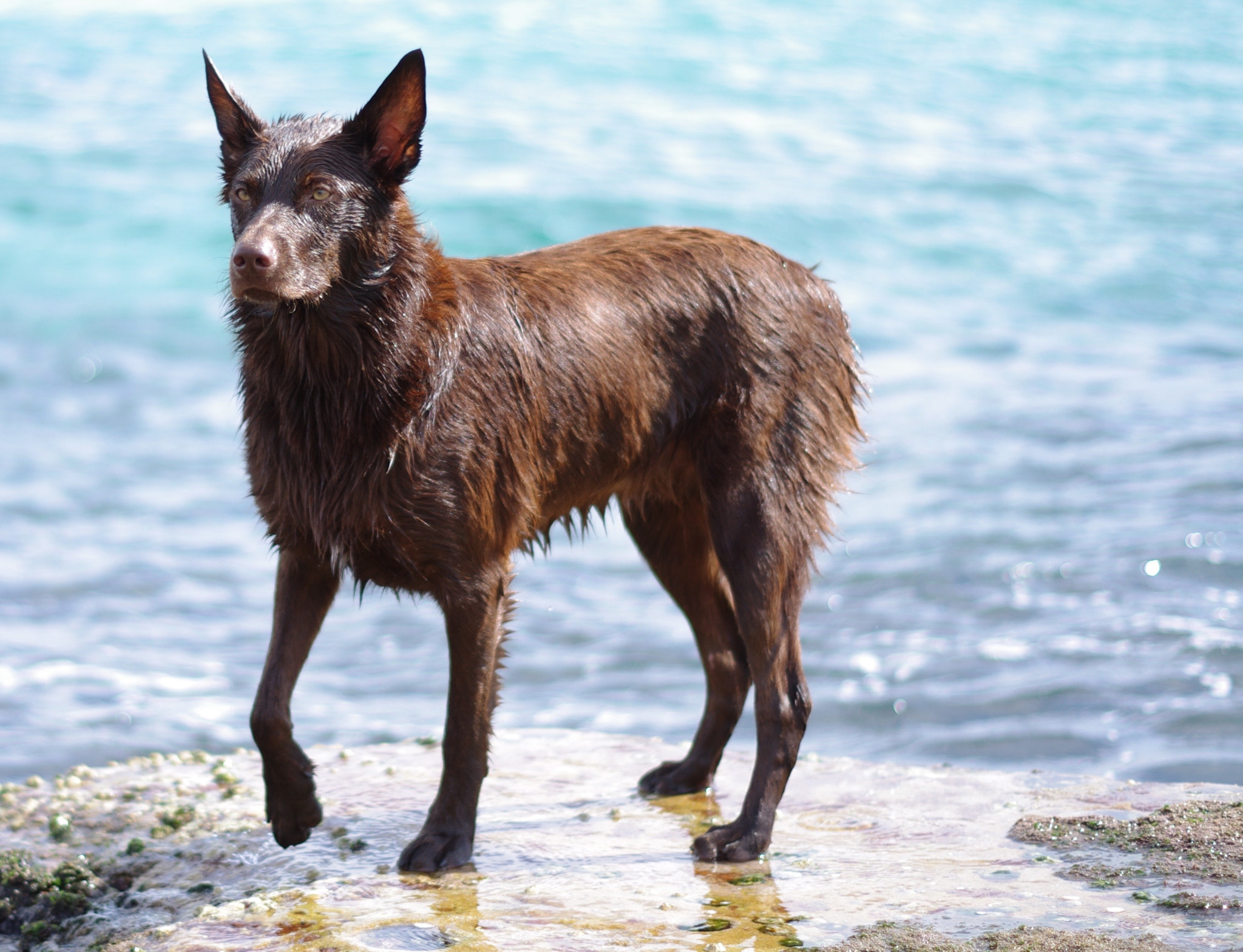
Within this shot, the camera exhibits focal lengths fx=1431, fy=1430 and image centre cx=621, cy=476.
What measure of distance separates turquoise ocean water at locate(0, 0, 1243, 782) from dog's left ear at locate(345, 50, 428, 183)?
0.60 feet

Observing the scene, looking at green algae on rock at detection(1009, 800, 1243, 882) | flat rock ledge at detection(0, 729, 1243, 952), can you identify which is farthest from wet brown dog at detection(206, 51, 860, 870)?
green algae on rock at detection(1009, 800, 1243, 882)

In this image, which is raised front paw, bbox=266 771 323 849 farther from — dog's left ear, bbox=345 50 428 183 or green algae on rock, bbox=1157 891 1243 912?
green algae on rock, bbox=1157 891 1243 912

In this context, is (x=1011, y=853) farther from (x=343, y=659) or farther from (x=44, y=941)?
(x=343, y=659)

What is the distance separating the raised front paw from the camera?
13.8 feet

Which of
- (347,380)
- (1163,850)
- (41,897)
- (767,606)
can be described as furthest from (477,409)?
(1163,850)

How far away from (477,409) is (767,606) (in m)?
1.19

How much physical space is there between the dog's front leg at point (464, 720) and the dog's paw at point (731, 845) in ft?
2.34

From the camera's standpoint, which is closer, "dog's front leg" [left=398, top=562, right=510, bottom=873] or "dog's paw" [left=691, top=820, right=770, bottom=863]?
"dog's front leg" [left=398, top=562, right=510, bottom=873]

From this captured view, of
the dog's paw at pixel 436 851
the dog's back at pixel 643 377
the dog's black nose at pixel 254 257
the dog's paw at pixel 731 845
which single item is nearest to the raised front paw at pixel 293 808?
the dog's paw at pixel 436 851

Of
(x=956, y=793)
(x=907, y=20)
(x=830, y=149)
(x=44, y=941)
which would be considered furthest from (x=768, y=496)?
(x=907, y=20)

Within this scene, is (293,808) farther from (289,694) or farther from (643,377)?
(643,377)

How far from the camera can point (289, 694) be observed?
13.9 feet

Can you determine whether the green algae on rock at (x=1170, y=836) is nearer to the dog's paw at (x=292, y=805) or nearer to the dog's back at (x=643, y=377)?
the dog's back at (x=643, y=377)

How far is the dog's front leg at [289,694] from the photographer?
13.7 feet
